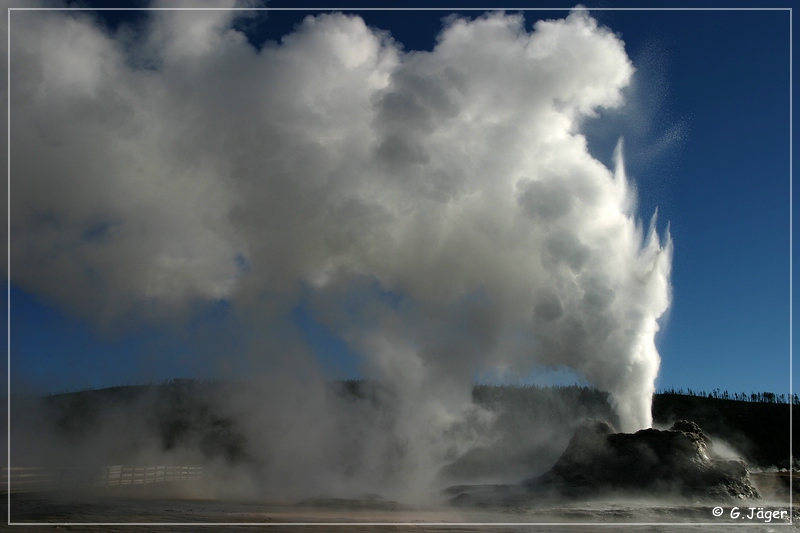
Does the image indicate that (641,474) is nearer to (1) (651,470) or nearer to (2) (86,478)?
(1) (651,470)

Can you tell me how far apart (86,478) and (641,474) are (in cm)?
2032

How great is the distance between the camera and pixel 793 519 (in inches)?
761

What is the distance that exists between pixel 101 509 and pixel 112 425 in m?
21.0

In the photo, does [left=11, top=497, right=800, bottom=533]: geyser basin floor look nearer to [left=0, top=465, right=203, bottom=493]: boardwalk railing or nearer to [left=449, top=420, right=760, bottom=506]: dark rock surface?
[left=449, top=420, right=760, bottom=506]: dark rock surface

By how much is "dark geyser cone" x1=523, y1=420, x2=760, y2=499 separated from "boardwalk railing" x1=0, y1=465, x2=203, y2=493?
15.3m

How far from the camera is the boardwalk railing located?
2239cm

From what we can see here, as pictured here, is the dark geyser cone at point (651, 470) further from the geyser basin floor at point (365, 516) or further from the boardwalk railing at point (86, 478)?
the boardwalk railing at point (86, 478)

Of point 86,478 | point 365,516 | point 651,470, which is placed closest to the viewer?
point 365,516

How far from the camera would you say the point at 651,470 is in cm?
2272

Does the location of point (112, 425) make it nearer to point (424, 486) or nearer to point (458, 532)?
point (424, 486)

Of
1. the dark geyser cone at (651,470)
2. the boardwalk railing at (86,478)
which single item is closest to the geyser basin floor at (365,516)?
the dark geyser cone at (651,470)

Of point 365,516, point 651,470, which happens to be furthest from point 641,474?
point 365,516

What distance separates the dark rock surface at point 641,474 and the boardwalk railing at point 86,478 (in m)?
12.5

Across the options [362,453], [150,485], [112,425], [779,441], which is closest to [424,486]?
[362,453]
